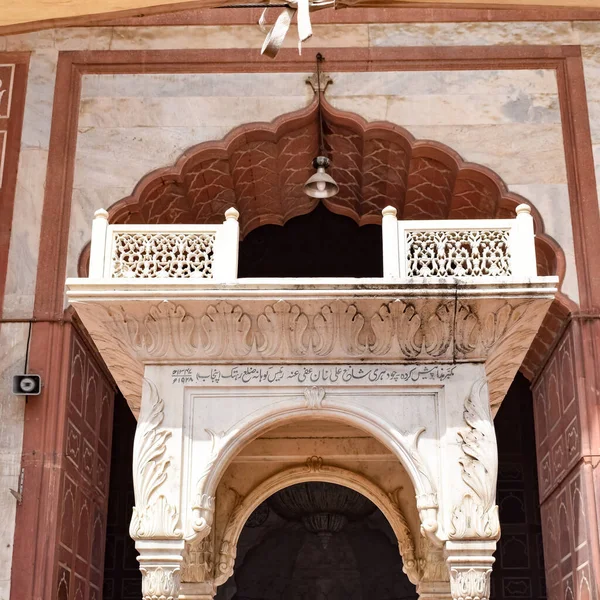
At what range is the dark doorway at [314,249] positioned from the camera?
10.9 metres

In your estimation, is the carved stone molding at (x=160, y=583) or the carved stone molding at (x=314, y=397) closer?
the carved stone molding at (x=160, y=583)

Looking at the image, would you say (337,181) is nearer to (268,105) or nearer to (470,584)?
(268,105)

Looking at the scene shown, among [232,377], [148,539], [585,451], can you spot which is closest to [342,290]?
[232,377]

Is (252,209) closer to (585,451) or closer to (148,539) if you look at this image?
(585,451)

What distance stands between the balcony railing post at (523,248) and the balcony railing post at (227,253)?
150cm

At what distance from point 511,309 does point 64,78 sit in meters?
4.21

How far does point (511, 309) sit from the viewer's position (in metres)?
5.75

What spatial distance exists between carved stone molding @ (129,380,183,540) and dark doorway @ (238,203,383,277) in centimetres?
528

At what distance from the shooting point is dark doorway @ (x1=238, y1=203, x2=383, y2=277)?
35.7ft

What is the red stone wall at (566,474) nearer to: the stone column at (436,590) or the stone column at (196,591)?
the stone column at (436,590)

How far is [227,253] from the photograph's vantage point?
19.2 ft

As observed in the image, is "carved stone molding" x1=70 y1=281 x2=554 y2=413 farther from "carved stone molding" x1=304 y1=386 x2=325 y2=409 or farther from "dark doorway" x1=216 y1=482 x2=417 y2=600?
"dark doorway" x1=216 y1=482 x2=417 y2=600

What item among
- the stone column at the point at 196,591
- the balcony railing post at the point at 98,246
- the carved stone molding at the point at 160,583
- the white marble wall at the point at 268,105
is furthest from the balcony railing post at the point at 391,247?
the stone column at the point at 196,591

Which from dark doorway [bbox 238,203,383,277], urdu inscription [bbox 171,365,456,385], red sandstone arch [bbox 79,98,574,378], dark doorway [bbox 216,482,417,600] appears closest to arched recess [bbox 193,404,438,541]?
urdu inscription [bbox 171,365,456,385]
